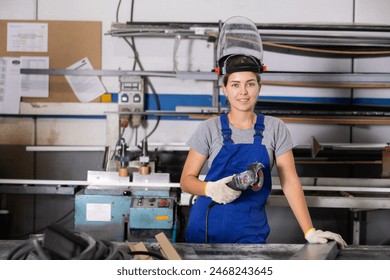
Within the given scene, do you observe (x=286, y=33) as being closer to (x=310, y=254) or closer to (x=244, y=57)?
(x=244, y=57)

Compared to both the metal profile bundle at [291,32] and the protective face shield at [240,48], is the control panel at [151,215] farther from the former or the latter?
the metal profile bundle at [291,32]

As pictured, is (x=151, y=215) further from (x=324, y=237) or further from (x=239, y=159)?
(x=324, y=237)

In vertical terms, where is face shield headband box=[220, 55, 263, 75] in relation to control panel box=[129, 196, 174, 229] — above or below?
above

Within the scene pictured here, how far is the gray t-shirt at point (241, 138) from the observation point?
1.52 metres

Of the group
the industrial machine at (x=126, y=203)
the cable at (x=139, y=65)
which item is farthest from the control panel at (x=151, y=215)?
the cable at (x=139, y=65)

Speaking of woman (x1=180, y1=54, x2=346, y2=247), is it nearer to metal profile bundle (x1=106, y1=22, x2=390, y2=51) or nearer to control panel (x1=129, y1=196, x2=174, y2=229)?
control panel (x1=129, y1=196, x2=174, y2=229)

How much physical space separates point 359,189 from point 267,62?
0.98m

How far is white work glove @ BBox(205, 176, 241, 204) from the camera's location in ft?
4.54

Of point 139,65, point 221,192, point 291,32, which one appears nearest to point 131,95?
point 139,65

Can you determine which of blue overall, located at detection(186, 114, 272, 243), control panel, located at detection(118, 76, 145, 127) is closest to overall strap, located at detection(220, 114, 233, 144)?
blue overall, located at detection(186, 114, 272, 243)

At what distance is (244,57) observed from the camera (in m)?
1.50

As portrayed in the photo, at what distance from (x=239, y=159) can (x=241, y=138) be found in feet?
0.23

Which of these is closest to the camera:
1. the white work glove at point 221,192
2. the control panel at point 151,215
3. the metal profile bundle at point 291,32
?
the white work glove at point 221,192

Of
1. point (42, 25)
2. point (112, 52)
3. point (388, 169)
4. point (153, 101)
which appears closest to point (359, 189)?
point (388, 169)
